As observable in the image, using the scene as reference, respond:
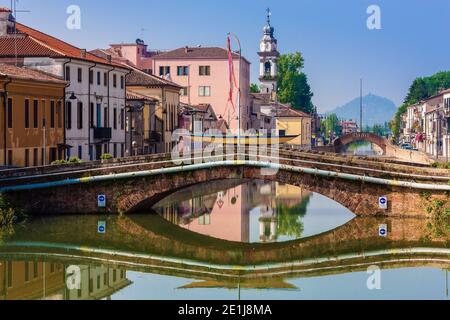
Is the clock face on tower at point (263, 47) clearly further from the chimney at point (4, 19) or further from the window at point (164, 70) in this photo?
the chimney at point (4, 19)

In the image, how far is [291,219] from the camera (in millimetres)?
52812

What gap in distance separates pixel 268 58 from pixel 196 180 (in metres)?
113

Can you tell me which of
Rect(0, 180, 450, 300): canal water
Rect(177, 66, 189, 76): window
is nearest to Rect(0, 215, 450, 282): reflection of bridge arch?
Rect(0, 180, 450, 300): canal water

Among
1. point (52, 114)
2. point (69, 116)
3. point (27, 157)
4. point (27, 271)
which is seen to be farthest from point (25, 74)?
point (27, 271)

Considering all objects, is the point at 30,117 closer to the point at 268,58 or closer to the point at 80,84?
the point at 80,84

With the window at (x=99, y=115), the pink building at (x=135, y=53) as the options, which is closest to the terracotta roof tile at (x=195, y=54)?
the pink building at (x=135, y=53)

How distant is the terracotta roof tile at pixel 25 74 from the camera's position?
5059 cm

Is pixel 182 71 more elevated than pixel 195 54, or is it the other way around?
pixel 195 54

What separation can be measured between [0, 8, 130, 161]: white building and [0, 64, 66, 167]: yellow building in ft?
3.75

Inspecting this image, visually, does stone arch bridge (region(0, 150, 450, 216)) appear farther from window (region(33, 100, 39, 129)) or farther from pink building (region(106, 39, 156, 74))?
pink building (region(106, 39, 156, 74))

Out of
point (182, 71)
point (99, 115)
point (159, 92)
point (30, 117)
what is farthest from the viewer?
point (182, 71)

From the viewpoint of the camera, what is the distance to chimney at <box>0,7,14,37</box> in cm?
6369

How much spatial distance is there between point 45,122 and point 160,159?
329 inches

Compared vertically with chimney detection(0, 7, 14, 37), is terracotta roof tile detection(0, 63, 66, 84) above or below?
below
